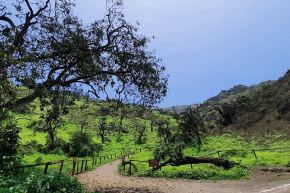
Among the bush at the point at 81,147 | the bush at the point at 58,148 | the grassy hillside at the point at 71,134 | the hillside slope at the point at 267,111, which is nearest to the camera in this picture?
the grassy hillside at the point at 71,134

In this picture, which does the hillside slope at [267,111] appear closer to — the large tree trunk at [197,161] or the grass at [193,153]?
the grass at [193,153]

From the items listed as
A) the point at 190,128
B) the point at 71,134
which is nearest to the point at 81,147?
the point at 190,128

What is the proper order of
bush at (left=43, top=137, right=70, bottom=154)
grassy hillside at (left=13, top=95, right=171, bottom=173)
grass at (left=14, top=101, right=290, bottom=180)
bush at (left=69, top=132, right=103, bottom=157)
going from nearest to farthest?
grass at (left=14, top=101, right=290, bottom=180)
grassy hillside at (left=13, top=95, right=171, bottom=173)
bush at (left=43, top=137, right=70, bottom=154)
bush at (left=69, top=132, right=103, bottom=157)

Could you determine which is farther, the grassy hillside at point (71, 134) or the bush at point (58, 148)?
the bush at point (58, 148)

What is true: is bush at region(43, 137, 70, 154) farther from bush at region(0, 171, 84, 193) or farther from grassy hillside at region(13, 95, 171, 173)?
bush at region(0, 171, 84, 193)

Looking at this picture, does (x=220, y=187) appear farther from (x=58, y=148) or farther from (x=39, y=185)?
(x=58, y=148)

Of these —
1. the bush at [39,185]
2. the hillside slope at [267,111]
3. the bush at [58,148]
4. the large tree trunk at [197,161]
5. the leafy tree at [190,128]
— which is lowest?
the bush at [39,185]

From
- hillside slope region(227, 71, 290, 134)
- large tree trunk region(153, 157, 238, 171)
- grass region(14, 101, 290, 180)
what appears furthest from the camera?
hillside slope region(227, 71, 290, 134)

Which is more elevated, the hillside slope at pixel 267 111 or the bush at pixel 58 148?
the hillside slope at pixel 267 111

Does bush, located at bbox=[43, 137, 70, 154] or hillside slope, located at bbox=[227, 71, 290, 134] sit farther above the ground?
hillside slope, located at bbox=[227, 71, 290, 134]

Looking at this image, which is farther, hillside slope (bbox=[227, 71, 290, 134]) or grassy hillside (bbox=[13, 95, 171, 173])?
hillside slope (bbox=[227, 71, 290, 134])

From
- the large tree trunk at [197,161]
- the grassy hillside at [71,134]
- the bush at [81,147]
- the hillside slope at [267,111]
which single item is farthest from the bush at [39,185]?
the hillside slope at [267,111]

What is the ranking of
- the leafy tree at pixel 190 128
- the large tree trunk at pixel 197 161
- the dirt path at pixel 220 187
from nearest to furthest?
1. the dirt path at pixel 220 187
2. the large tree trunk at pixel 197 161
3. the leafy tree at pixel 190 128

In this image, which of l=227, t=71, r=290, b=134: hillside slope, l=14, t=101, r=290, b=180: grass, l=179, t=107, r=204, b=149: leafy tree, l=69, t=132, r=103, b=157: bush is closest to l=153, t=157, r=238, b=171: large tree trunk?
l=14, t=101, r=290, b=180: grass
